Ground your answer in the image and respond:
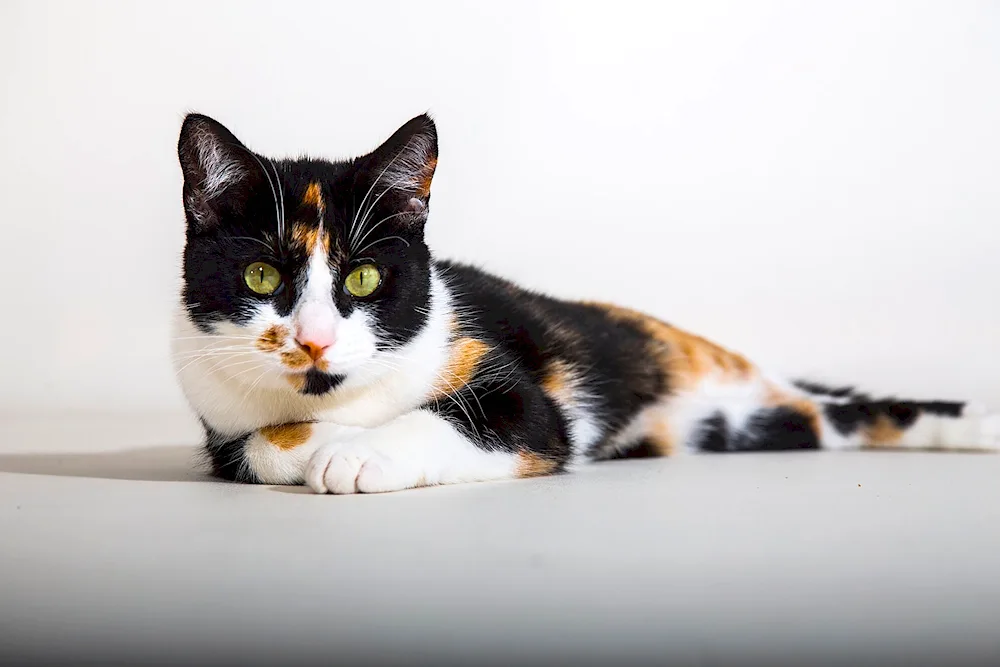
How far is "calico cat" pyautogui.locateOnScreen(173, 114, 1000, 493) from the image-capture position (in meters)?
1.58

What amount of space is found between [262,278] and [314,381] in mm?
187

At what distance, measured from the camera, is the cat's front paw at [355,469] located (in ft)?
5.01

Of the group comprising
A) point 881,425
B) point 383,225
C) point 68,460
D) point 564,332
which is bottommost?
point 68,460

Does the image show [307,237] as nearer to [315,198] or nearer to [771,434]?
[315,198]

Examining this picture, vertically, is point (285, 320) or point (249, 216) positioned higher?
point (249, 216)

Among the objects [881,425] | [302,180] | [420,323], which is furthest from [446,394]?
[881,425]

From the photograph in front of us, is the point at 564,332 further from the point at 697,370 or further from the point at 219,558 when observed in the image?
the point at 219,558

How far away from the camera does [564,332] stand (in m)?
2.26

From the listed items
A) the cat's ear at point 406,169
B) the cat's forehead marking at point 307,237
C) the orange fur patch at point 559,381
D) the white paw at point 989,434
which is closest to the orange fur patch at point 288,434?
the cat's forehead marking at point 307,237

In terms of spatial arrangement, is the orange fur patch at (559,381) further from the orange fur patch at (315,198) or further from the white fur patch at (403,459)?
the orange fur patch at (315,198)

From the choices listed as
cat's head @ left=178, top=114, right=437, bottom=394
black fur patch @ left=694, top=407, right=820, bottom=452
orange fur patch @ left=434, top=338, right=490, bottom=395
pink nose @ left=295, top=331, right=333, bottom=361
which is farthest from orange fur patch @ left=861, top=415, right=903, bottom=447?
pink nose @ left=295, top=331, right=333, bottom=361

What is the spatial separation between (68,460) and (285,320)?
83 cm

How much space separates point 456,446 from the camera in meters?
1.67

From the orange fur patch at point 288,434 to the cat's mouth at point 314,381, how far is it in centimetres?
6
